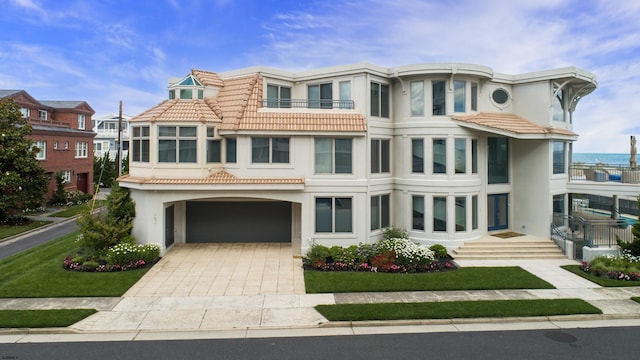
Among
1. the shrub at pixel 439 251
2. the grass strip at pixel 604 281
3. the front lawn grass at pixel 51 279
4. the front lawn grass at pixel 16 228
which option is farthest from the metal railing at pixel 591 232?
the front lawn grass at pixel 16 228

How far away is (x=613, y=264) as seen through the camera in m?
17.8

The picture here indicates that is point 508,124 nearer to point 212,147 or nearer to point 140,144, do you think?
point 212,147

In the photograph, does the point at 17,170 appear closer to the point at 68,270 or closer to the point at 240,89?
the point at 68,270

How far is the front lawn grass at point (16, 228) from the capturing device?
86.8ft

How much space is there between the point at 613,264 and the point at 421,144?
985cm

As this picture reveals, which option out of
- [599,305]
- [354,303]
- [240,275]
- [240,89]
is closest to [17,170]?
[240,89]

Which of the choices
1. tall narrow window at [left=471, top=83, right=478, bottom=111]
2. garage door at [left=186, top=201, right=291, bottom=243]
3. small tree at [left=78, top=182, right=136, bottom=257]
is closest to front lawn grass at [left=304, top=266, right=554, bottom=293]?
garage door at [left=186, top=201, right=291, bottom=243]

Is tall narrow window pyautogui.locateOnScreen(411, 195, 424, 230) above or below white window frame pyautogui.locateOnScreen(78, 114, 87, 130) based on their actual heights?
below

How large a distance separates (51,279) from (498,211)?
72.1ft

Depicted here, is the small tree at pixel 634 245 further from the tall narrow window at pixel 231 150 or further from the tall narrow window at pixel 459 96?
the tall narrow window at pixel 231 150

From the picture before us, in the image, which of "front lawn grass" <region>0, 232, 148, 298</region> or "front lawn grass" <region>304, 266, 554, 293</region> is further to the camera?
"front lawn grass" <region>304, 266, 554, 293</region>

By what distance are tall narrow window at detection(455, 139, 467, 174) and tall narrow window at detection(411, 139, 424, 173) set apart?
1.75 meters

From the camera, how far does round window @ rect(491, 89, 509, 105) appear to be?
24.0 m

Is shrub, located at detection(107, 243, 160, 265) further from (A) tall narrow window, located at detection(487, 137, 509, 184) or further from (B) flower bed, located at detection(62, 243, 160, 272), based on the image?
(A) tall narrow window, located at detection(487, 137, 509, 184)
